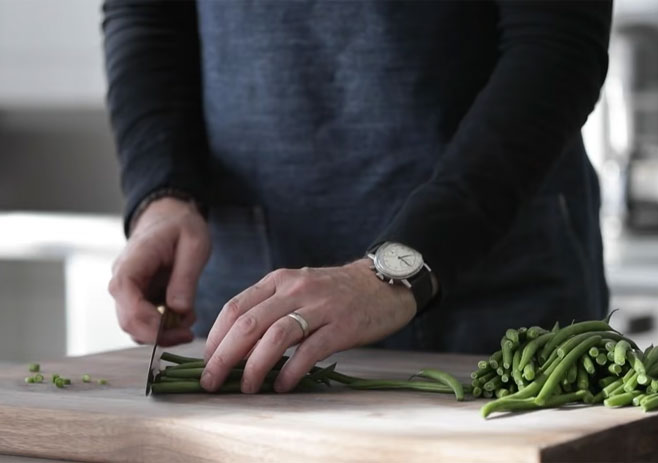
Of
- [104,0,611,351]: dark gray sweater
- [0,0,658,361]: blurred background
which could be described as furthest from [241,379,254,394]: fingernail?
[0,0,658,361]: blurred background

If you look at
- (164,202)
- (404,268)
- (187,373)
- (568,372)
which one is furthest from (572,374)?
(164,202)

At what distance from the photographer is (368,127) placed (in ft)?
5.42

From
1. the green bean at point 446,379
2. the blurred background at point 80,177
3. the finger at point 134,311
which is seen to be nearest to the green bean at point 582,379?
the green bean at point 446,379

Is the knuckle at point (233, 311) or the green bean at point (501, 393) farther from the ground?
the knuckle at point (233, 311)

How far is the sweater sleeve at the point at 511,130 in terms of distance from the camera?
55.0 inches

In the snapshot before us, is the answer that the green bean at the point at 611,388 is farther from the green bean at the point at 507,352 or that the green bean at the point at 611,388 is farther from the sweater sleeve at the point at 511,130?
the sweater sleeve at the point at 511,130

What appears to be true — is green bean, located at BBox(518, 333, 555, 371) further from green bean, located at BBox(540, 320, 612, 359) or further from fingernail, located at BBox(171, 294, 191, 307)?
fingernail, located at BBox(171, 294, 191, 307)

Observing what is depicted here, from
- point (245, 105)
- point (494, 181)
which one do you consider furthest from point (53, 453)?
point (245, 105)

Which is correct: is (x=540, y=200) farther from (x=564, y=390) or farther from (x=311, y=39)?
(x=564, y=390)

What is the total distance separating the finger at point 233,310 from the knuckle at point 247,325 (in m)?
0.02

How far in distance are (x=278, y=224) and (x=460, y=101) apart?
0.30 meters

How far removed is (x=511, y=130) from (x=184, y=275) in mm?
439

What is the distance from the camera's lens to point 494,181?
1.45m

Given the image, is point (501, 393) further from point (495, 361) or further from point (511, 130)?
point (511, 130)
